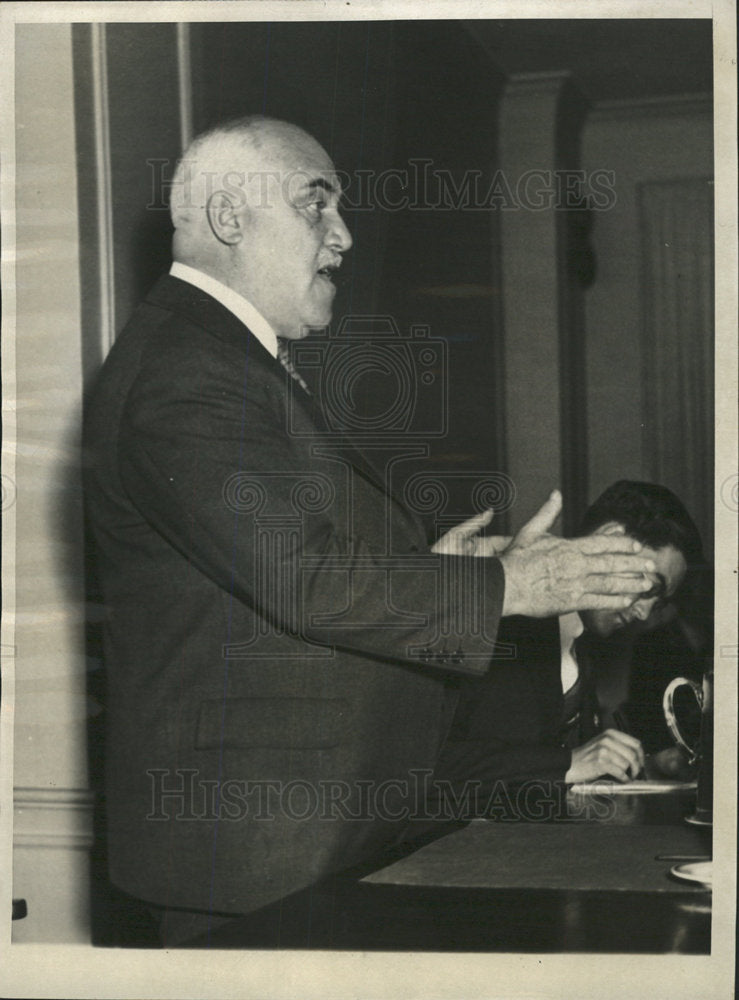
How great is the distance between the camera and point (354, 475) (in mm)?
2123

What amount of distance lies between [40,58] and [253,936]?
5.72 feet

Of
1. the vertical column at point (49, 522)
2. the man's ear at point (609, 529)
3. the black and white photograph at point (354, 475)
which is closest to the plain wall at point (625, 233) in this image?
the black and white photograph at point (354, 475)

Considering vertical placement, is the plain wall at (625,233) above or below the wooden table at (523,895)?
above

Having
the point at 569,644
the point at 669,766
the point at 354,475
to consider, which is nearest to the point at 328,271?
the point at 354,475

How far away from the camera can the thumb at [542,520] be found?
2076mm

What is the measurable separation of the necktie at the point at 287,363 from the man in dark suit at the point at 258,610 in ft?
0.05

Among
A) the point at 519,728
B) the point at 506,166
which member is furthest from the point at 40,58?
the point at 519,728

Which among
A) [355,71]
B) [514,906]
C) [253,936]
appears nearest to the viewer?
[514,906]

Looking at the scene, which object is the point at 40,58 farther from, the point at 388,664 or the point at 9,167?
the point at 388,664

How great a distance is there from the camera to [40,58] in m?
2.22
